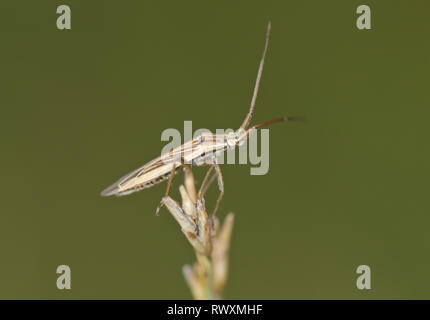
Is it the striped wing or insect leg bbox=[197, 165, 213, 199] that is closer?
insect leg bbox=[197, 165, 213, 199]

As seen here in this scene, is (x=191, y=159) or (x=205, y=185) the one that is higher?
(x=191, y=159)

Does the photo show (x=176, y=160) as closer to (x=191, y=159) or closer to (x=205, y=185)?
(x=191, y=159)

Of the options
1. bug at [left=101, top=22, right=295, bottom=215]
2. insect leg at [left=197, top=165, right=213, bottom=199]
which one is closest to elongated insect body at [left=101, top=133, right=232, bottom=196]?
bug at [left=101, top=22, right=295, bottom=215]

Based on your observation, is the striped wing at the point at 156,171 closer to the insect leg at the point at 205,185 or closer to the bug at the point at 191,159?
the bug at the point at 191,159

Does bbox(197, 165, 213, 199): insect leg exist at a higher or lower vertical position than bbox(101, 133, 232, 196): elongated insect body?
lower

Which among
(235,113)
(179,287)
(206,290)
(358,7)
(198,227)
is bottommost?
(179,287)

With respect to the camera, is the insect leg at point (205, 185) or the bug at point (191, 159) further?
the bug at point (191, 159)

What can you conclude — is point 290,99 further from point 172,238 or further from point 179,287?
point 179,287

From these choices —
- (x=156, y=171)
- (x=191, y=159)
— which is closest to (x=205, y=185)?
(x=191, y=159)

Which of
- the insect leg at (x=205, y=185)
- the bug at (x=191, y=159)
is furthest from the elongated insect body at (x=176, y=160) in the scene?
the insect leg at (x=205, y=185)

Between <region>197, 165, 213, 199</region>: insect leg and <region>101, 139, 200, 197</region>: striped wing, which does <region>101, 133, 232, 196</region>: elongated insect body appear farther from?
<region>197, 165, 213, 199</region>: insect leg

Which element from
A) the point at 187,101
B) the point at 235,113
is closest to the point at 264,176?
the point at 235,113
